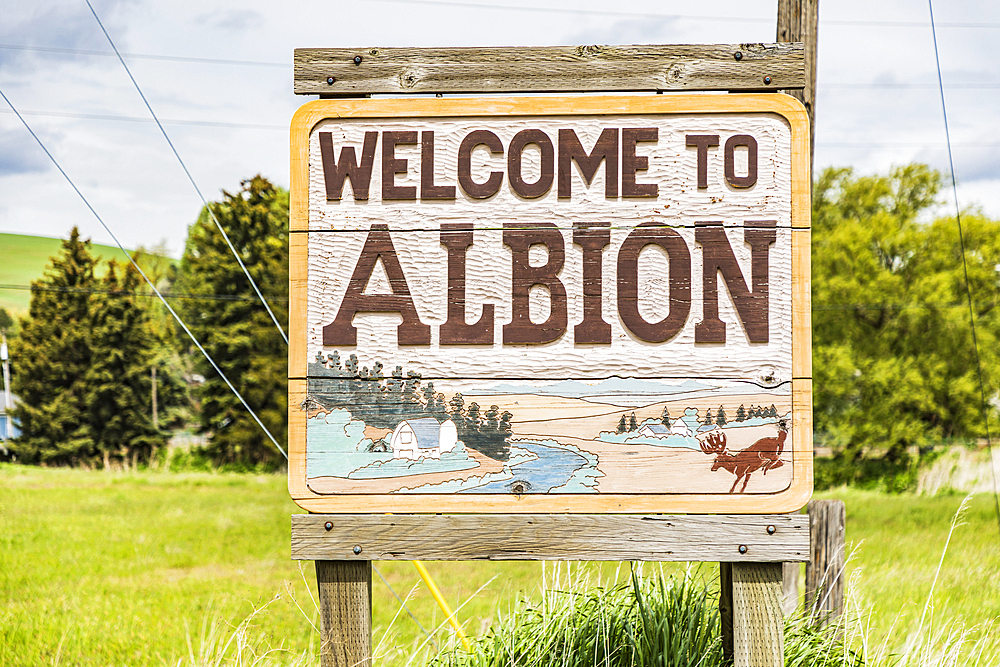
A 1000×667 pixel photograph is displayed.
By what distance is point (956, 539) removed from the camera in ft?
40.0

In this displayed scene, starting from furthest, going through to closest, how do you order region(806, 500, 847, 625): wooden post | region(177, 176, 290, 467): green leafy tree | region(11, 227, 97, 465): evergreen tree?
1. region(11, 227, 97, 465): evergreen tree
2. region(177, 176, 290, 467): green leafy tree
3. region(806, 500, 847, 625): wooden post

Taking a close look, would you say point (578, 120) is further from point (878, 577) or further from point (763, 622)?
point (878, 577)

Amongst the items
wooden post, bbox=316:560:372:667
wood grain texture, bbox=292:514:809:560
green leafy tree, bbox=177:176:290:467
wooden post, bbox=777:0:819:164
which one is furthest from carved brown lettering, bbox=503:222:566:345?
green leafy tree, bbox=177:176:290:467

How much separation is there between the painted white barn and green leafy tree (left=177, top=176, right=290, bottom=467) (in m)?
22.3

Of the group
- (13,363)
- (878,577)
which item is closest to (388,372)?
(878,577)

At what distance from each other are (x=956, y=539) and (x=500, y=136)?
13.6 meters

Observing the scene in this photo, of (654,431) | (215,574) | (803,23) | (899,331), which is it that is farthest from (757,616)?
(899,331)

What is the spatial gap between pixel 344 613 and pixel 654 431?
119cm

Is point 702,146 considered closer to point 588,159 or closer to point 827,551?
point 588,159

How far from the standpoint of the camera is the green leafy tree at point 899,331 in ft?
60.9

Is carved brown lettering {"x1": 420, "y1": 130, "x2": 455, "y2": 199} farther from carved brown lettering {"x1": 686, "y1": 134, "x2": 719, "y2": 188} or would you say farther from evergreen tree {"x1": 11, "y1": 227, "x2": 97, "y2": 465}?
evergreen tree {"x1": 11, "y1": 227, "x2": 97, "y2": 465}

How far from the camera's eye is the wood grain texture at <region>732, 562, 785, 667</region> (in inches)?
87.0

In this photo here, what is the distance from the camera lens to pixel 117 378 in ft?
84.0

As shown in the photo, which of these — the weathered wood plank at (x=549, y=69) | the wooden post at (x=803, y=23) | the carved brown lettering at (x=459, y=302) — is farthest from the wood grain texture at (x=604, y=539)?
the wooden post at (x=803, y=23)
